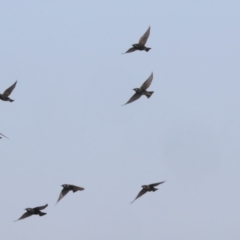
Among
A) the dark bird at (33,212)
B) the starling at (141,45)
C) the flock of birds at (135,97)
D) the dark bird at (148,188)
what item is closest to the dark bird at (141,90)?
the flock of birds at (135,97)

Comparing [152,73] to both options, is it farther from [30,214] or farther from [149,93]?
[30,214]

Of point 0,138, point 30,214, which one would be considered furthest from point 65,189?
point 0,138

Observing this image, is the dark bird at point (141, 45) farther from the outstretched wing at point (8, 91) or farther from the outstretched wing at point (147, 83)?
the outstretched wing at point (8, 91)

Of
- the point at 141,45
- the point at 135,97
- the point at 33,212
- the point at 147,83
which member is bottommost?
the point at 33,212

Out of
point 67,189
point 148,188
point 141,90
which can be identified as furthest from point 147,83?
point 67,189

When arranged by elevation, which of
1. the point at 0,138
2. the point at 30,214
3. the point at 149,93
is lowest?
the point at 30,214

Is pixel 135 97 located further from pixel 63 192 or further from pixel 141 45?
pixel 63 192

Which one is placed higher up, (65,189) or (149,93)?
(149,93)

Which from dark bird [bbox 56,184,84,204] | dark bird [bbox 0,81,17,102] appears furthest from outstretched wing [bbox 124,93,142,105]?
dark bird [bbox 0,81,17,102]

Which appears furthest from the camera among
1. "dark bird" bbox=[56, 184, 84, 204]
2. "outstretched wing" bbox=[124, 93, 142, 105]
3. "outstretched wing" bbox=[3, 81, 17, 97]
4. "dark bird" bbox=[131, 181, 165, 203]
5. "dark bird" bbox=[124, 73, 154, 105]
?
"outstretched wing" bbox=[3, 81, 17, 97]

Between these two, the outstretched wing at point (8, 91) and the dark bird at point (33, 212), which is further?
the outstretched wing at point (8, 91)

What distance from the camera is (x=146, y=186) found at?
75.7m

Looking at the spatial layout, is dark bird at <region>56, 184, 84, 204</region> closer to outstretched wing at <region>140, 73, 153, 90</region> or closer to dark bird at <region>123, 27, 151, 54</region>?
outstretched wing at <region>140, 73, 153, 90</region>

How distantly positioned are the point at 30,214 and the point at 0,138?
812 centimetres
